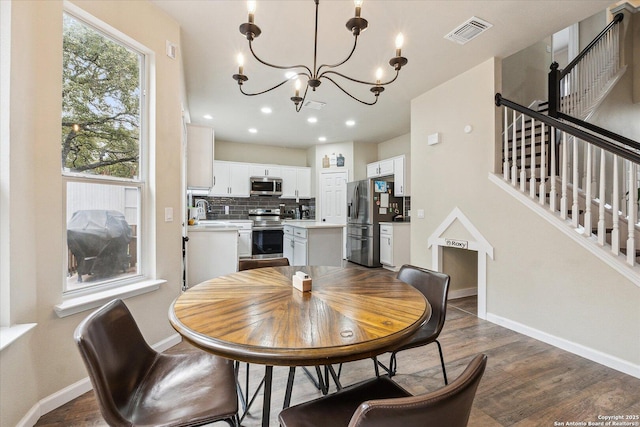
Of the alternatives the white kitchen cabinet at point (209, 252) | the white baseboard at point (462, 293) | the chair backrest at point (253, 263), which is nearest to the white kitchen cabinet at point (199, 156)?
the white kitchen cabinet at point (209, 252)

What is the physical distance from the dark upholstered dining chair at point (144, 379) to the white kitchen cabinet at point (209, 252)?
89.6 inches

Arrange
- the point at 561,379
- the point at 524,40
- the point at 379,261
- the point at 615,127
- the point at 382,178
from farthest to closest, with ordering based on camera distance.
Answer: the point at 382,178
the point at 379,261
the point at 615,127
the point at 524,40
the point at 561,379

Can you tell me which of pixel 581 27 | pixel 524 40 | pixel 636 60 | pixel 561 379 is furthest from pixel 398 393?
pixel 581 27

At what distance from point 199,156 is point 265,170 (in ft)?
10.1

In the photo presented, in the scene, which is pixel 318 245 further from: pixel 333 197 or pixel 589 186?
pixel 589 186

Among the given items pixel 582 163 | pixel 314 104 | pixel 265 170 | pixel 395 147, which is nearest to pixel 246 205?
pixel 265 170

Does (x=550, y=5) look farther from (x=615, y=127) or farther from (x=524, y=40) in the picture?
(x=615, y=127)

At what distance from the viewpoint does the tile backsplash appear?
6566 mm

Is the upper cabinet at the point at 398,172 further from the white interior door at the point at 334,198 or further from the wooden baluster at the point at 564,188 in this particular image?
the wooden baluster at the point at 564,188

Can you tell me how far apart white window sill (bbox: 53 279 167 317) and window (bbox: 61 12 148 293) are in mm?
80

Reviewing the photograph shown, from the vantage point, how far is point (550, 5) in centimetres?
221

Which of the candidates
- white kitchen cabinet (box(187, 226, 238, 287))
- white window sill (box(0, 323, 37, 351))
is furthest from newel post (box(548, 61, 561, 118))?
white window sill (box(0, 323, 37, 351))

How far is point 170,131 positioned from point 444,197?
3065 millimetres

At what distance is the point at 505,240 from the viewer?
2842 millimetres
